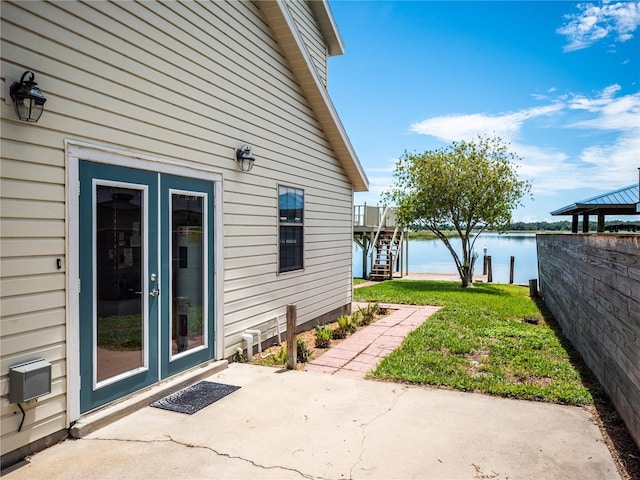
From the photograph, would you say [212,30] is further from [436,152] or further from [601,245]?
[436,152]

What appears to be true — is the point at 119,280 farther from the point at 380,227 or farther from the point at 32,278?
the point at 380,227

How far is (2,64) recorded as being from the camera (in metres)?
2.80

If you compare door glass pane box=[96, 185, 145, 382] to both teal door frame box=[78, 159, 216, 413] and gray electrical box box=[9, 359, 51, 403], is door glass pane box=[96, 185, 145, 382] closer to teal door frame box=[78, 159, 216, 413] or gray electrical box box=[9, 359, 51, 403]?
teal door frame box=[78, 159, 216, 413]

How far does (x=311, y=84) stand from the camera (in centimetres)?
693

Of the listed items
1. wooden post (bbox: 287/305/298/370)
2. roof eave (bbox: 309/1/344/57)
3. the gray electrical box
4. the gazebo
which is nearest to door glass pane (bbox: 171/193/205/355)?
wooden post (bbox: 287/305/298/370)

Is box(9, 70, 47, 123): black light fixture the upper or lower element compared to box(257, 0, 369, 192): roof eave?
lower

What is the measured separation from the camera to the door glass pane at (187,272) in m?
4.43

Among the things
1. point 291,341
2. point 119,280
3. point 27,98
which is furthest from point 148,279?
point 291,341

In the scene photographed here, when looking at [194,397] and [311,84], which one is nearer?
[194,397]

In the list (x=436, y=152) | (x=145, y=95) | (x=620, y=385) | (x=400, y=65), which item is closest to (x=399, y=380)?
(x=620, y=385)

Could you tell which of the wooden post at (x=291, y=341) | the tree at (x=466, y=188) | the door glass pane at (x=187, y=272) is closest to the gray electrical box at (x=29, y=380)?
the door glass pane at (x=187, y=272)

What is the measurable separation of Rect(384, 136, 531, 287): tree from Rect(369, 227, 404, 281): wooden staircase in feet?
9.31

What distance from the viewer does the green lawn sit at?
4.51m

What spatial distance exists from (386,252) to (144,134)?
55.0 feet
